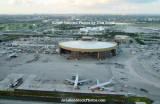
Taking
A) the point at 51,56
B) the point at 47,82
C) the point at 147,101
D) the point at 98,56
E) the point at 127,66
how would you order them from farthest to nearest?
the point at 51,56
the point at 98,56
the point at 127,66
the point at 47,82
the point at 147,101

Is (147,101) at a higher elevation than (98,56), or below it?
below

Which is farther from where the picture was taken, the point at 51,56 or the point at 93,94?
the point at 51,56

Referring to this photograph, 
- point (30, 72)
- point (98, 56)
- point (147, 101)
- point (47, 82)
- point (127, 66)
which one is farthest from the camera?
point (98, 56)

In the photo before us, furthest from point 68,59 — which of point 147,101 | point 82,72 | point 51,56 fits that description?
point 147,101

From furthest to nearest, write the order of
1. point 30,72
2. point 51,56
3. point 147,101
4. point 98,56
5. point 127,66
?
point 51,56
point 98,56
point 127,66
point 30,72
point 147,101

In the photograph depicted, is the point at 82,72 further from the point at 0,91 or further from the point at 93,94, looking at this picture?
the point at 0,91

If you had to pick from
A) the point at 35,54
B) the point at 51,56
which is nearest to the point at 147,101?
the point at 51,56

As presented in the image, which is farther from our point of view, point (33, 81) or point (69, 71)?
point (69, 71)

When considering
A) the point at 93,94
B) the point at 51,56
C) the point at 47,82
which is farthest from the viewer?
the point at 51,56

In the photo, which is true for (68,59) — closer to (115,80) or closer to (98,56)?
(98,56)
